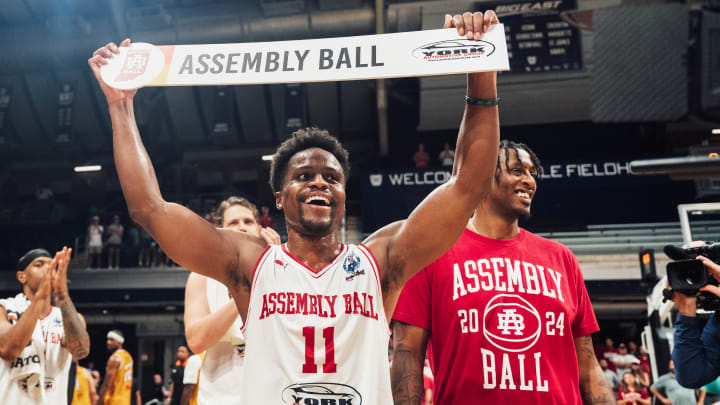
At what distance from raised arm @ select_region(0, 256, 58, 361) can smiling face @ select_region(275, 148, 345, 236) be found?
80.3 inches

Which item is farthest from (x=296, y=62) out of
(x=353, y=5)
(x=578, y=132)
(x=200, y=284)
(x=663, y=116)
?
(x=578, y=132)

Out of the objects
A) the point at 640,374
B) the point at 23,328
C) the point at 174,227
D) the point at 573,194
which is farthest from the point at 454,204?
the point at 573,194

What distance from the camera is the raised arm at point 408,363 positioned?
2174 mm

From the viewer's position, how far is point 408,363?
2.24m

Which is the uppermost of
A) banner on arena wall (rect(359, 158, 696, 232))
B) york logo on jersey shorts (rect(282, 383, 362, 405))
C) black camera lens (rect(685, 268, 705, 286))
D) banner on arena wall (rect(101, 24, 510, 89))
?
banner on arena wall (rect(359, 158, 696, 232))

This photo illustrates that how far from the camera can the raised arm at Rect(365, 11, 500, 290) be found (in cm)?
189

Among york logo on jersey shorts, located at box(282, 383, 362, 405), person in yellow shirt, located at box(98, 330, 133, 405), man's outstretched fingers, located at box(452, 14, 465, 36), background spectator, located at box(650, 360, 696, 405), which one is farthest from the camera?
person in yellow shirt, located at box(98, 330, 133, 405)

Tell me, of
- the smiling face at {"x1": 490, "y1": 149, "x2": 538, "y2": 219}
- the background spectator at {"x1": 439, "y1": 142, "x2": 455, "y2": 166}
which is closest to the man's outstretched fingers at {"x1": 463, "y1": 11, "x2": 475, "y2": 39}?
the smiling face at {"x1": 490, "y1": 149, "x2": 538, "y2": 219}

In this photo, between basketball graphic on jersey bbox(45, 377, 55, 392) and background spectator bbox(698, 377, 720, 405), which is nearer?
basketball graphic on jersey bbox(45, 377, 55, 392)

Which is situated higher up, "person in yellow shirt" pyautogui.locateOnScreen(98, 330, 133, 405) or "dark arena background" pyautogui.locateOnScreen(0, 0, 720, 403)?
"dark arena background" pyautogui.locateOnScreen(0, 0, 720, 403)

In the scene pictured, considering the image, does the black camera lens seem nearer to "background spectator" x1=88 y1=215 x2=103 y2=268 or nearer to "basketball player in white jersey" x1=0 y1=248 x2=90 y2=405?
"basketball player in white jersey" x1=0 y1=248 x2=90 y2=405

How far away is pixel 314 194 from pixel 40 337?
271 centimetres

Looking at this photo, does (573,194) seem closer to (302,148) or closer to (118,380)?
(118,380)

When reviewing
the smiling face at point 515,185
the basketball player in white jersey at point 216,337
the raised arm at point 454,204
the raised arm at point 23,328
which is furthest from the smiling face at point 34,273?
the smiling face at point 515,185
